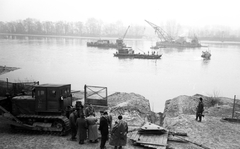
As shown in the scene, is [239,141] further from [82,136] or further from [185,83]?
[185,83]

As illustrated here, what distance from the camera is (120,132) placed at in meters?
6.94

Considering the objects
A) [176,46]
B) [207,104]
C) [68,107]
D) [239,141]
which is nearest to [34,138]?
[68,107]

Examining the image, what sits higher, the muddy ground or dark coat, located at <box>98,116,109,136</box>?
dark coat, located at <box>98,116,109,136</box>

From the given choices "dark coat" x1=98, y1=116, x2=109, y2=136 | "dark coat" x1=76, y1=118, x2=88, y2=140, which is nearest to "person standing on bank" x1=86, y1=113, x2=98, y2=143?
"dark coat" x1=76, y1=118, x2=88, y2=140

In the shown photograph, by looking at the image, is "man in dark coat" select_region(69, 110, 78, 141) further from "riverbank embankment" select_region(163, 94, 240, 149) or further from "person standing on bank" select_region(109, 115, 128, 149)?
"riverbank embankment" select_region(163, 94, 240, 149)

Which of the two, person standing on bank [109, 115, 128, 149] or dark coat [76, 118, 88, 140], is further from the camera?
dark coat [76, 118, 88, 140]

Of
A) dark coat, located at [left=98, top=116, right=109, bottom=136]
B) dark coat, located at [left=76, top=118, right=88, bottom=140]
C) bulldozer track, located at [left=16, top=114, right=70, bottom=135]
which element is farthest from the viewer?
bulldozer track, located at [left=16, top=114, right=70, bottom=135]

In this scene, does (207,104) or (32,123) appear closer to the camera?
(32,123)

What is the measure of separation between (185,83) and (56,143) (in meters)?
22.5

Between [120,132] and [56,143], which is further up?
[120,132]

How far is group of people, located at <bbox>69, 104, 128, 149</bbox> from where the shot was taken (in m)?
6.96

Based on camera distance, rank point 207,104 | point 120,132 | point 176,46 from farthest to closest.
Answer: point 176,46
point 207,104
point 120,132

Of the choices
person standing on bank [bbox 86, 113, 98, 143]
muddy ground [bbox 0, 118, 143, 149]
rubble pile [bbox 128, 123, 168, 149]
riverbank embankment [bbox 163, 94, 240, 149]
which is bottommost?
riverbank embankment [bbox 163, 94, 240, 149]

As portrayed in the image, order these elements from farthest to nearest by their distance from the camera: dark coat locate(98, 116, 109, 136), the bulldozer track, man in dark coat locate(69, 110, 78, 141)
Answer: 1. the bulldozer track
2. man in dark coat locate(69, 110, 78, 141)
3. dark coat locate(98, 116, 109, 136)
